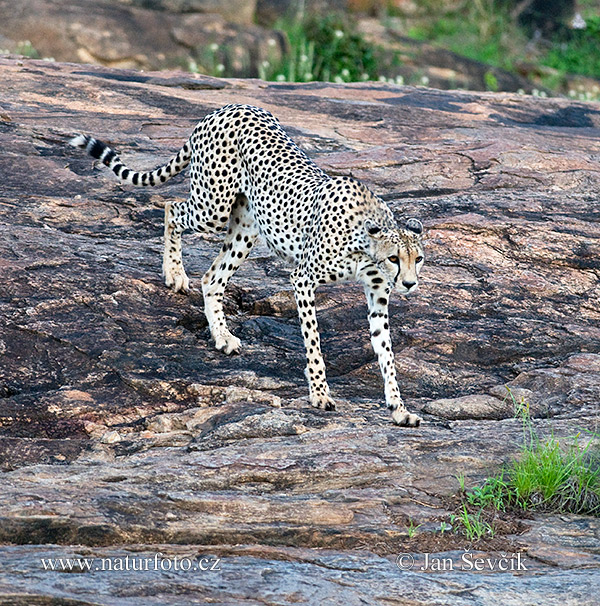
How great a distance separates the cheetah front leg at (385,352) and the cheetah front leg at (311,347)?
32cm

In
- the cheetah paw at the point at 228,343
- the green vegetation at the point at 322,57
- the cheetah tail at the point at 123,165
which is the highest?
the green vegetation at the point at 322,57

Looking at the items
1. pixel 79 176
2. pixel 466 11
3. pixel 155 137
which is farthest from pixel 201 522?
pixel 466 11

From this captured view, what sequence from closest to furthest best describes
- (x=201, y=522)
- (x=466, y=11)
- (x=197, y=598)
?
(x=197, y=598)
(x=201, y=522)
(x=466, y=11)

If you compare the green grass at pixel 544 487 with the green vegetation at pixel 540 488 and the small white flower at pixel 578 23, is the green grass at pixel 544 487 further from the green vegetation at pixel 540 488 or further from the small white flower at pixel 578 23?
the small white flower at pixel 578 23

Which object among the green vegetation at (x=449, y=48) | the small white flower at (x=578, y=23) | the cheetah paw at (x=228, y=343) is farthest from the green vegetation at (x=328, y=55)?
the cheetah paw at (x=228, y=343)

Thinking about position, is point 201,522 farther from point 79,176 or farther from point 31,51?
point 31,51

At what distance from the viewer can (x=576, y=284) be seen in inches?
270

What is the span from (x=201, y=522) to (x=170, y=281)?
8.41ft

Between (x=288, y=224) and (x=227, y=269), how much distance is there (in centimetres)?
59

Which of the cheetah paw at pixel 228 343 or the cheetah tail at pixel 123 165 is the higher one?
the cheetah tail at pixel 123 165

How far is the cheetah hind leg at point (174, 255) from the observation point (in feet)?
20.8

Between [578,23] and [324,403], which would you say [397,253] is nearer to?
[324,403]

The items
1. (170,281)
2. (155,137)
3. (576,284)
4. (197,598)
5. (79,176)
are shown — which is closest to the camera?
(197,598)

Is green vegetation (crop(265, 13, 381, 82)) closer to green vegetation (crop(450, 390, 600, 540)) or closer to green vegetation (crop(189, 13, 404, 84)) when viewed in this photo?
green vegetation (crop(189, 13, 404, 84))
